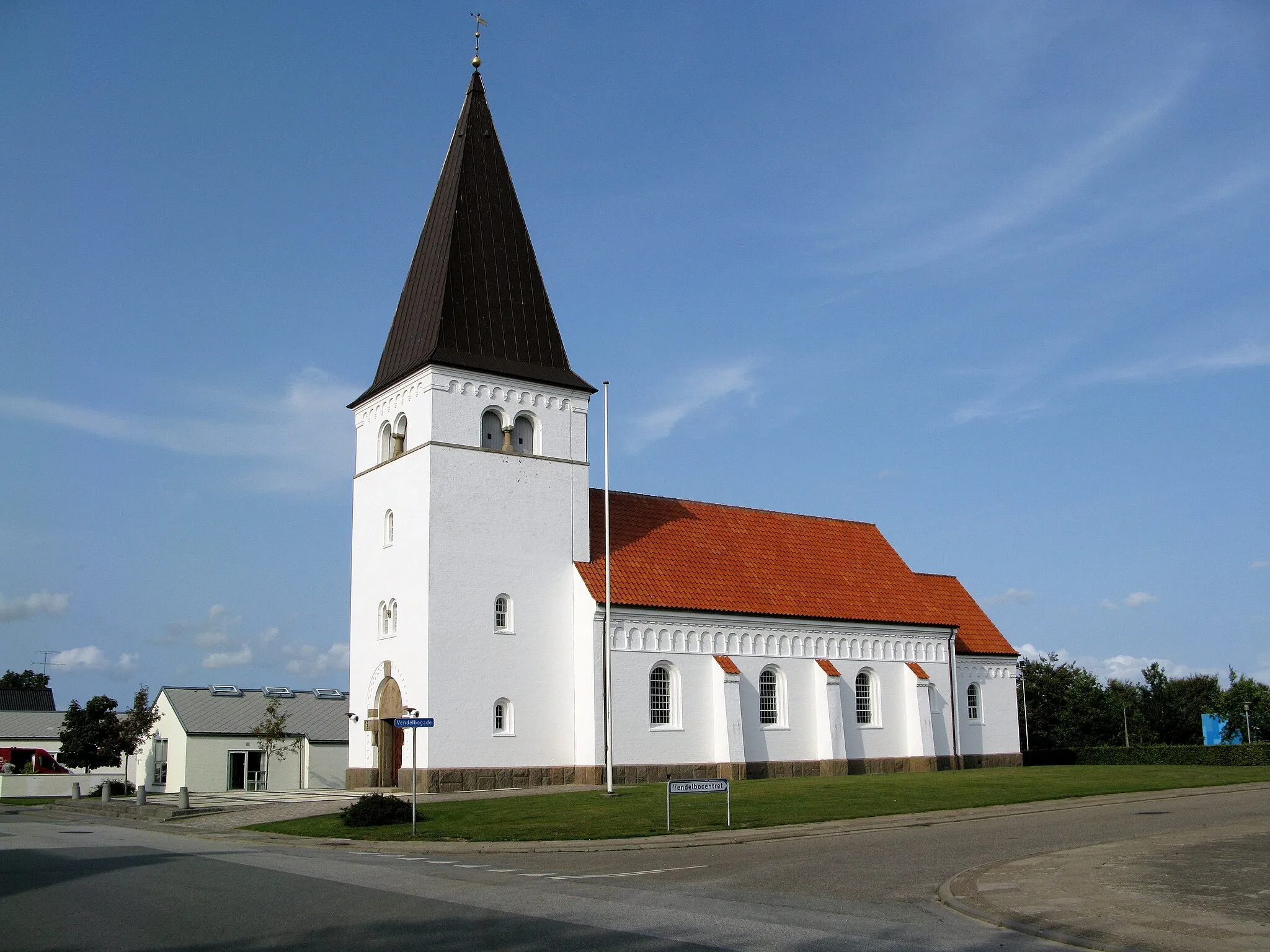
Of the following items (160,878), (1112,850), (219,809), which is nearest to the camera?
(160,878)

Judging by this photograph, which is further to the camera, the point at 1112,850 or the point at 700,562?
the point at 700,562

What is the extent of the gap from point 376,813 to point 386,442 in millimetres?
17194

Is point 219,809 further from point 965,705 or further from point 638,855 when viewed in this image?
point 965,705

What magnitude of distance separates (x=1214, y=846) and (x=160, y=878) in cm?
1648

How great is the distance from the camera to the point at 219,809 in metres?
33.0

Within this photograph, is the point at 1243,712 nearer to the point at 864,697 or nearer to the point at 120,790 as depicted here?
the point at 864,697

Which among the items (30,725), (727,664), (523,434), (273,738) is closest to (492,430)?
(523,434)

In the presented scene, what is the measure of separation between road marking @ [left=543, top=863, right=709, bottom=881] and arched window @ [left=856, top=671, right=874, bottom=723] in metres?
28.9

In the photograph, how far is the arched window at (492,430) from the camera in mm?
39594

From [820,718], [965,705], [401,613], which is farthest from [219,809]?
[965,705]

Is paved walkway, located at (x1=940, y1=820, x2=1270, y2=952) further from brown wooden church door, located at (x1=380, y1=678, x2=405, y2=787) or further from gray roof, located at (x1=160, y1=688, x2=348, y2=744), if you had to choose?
gray roof, located at (x1=160, y1=688, x2=348, y2=744)

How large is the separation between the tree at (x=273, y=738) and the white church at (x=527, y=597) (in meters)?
12.7

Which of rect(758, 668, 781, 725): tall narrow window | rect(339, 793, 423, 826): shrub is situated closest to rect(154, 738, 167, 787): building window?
rect(758, 668, 781, 725): tall narrow window

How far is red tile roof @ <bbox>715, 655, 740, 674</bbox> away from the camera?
41000 mm
